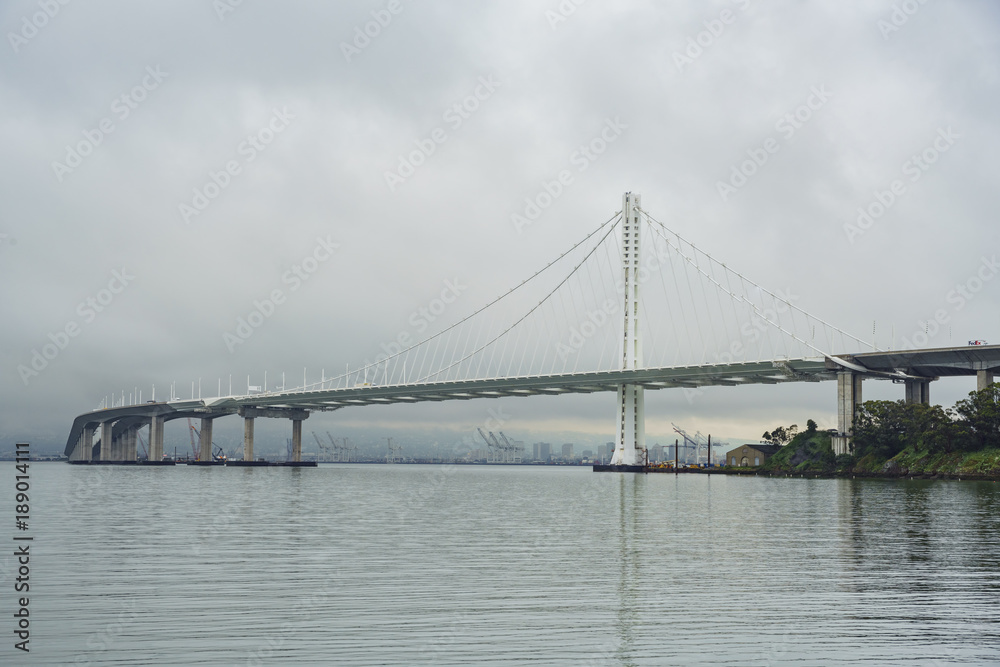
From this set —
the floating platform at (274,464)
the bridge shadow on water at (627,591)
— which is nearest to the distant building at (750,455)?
the floating platform at (274,464)

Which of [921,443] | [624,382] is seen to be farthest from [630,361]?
A: [921,443]

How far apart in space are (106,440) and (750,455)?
116658 mm

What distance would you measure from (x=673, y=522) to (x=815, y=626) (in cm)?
1994

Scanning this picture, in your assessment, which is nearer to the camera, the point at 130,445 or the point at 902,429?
the point at 902,429

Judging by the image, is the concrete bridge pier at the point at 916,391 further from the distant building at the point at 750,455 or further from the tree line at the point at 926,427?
the distant building at the point at 750,455

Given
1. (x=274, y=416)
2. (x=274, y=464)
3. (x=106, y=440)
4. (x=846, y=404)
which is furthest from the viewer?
(x=106, y=440)

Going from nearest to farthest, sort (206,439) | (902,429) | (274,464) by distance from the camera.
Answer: (902,429), (206,439), (274,464)

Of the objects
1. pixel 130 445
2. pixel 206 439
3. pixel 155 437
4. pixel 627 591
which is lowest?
pixel 130 445

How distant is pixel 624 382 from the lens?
105438mm

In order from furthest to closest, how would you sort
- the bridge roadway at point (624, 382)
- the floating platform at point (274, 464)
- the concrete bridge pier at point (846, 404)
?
the floating platform at point (274, 464), the concrete bridge pier at point (846, 404), the bridge roadway at point (624, 382)

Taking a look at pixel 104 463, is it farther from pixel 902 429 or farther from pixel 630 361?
pixel 902 429

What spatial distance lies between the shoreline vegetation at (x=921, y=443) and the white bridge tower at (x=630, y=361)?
65.3 ft

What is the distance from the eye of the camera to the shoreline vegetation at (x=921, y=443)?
77.3 m

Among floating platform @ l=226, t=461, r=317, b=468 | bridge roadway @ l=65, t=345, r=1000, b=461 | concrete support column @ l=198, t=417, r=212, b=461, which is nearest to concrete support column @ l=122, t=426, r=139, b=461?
floating platform @ l=226, t=461, r=317, b=468
